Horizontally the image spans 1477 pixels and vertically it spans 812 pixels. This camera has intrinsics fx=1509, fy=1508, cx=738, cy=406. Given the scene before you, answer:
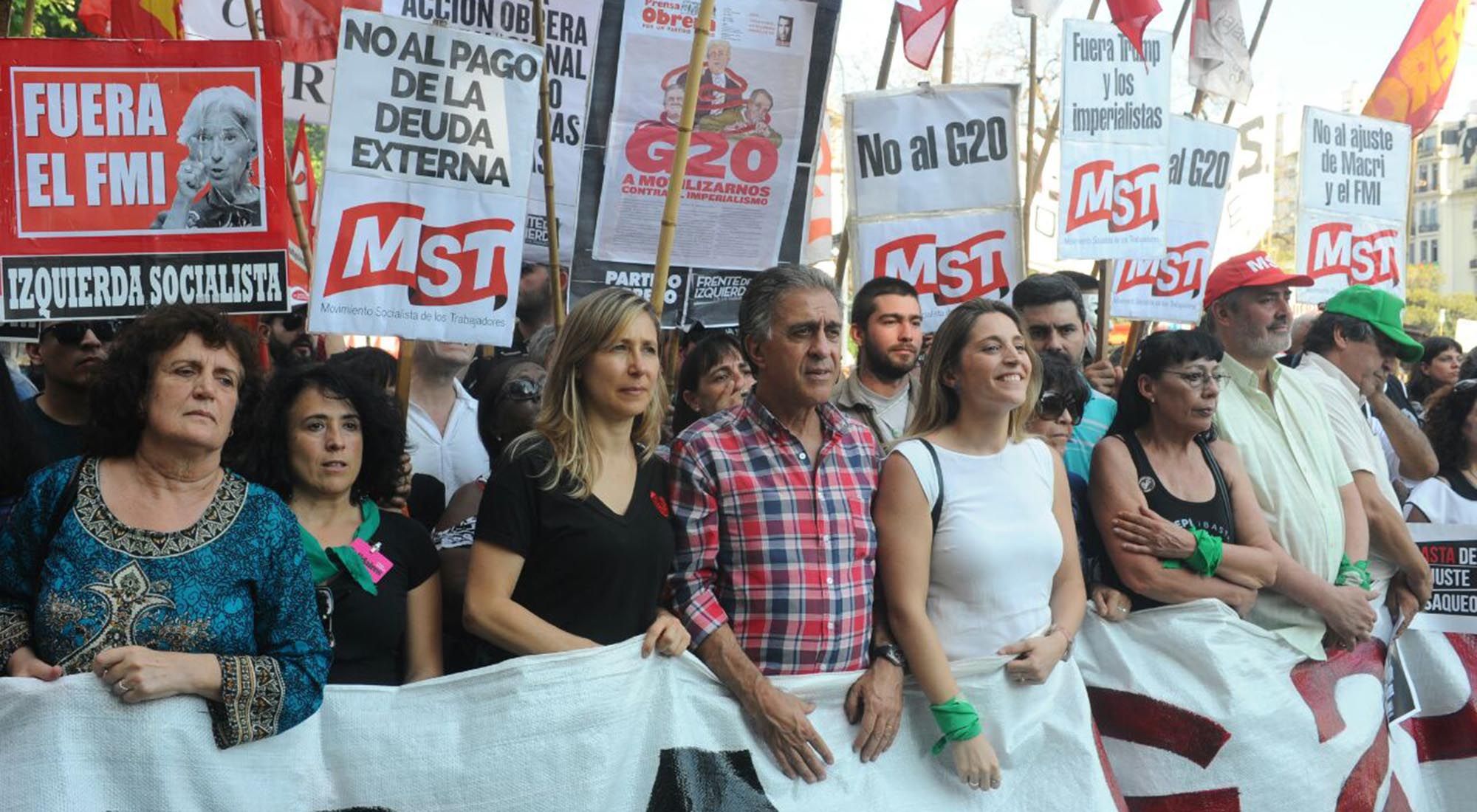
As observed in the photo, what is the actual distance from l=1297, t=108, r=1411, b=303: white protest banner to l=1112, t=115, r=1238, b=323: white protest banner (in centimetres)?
86

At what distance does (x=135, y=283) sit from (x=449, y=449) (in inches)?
50.7

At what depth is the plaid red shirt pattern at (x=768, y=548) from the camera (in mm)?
3727

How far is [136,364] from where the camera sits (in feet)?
10.8

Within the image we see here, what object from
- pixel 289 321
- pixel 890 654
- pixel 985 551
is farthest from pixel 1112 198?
pixel 289 321

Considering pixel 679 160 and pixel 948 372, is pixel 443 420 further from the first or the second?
pixel 948 372

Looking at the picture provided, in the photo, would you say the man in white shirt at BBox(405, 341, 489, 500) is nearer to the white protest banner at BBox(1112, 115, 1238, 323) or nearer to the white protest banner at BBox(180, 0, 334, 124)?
the white protest banner at BBox(180, 0, 334, 124)

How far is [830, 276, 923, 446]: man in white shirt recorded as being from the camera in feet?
17.3

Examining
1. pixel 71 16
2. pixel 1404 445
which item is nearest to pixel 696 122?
pixel 1404 445

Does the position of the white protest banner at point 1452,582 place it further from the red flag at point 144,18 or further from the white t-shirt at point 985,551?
the red flag at point 144,18

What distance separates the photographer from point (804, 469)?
3838mm

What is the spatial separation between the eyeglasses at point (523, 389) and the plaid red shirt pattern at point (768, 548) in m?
1.09

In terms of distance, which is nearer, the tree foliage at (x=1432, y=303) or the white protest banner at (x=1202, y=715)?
the white protest banner at (x=1202, y=715)

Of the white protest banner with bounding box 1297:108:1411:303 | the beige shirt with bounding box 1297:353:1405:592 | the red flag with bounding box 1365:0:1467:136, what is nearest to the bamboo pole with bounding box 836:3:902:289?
the beige shirt with bounding box 1297:353:1405:592

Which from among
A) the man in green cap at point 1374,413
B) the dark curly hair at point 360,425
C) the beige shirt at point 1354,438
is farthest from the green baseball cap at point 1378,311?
the dark curly hair at point 360,425
